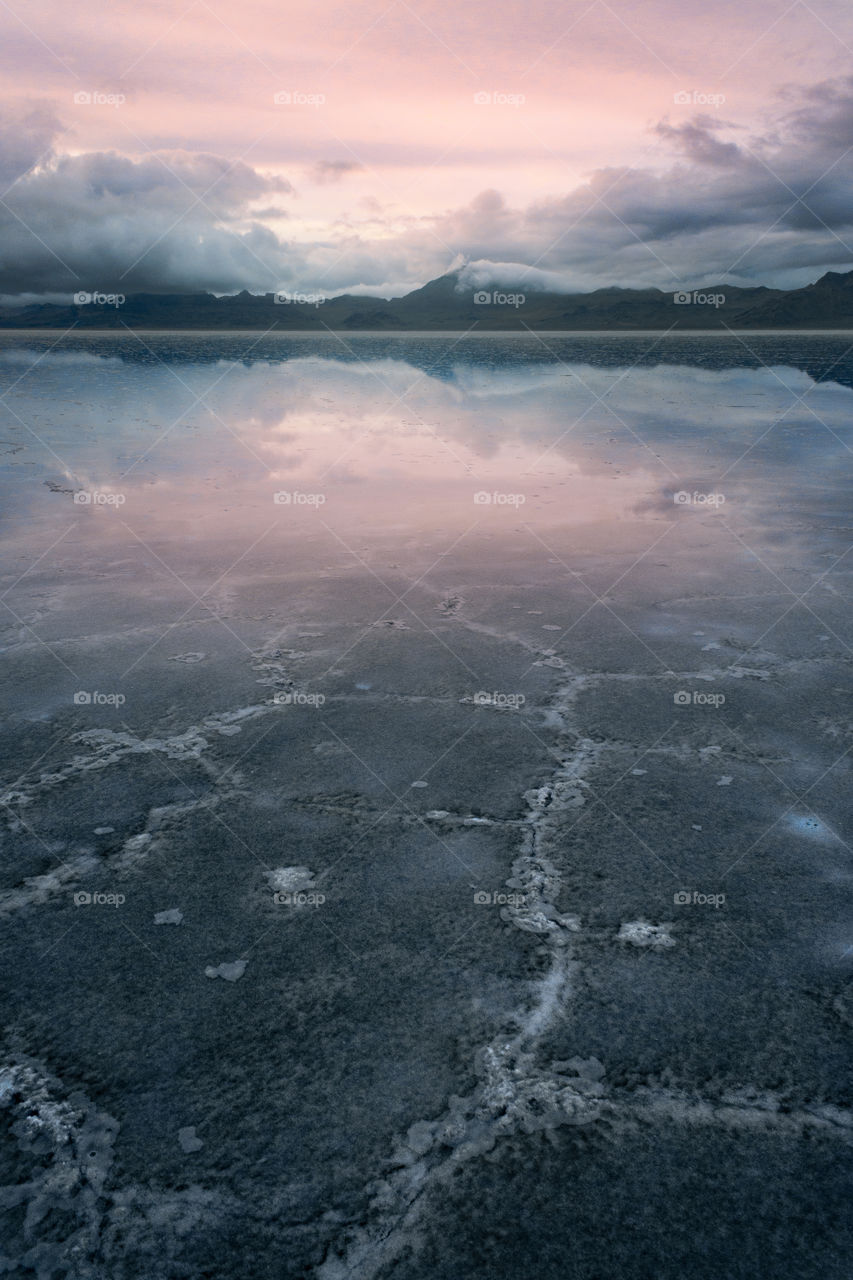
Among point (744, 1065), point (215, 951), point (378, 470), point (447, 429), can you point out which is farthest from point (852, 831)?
point (447, 429)

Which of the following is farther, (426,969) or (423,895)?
(423,895)

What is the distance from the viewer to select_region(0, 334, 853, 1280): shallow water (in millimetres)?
2354

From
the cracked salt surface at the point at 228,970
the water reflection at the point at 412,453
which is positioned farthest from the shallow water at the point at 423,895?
the water reflection at the point at 412,453

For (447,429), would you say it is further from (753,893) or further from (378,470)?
(753,893)

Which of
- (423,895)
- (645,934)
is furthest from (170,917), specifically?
(645,934)

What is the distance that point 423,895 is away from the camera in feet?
A: 11.8

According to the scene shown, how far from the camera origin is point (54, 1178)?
2.38 metres

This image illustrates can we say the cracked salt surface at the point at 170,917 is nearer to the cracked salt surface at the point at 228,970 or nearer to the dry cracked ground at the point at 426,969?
the dry cracked ground at the point at 426,969

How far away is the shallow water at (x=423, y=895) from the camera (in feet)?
7.72

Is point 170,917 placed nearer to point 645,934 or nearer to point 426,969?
point 426,969

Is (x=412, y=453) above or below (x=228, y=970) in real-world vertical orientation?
above

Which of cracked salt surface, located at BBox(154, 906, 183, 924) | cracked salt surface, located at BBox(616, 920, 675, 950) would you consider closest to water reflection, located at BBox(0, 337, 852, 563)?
cracked salt surface, located at BBox(154, 906, 183, 924)

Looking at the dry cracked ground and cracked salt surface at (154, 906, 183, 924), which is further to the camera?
cracked salt surface at (154, 906, 183, 924)

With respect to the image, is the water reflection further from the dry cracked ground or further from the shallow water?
the dry cracked ground
